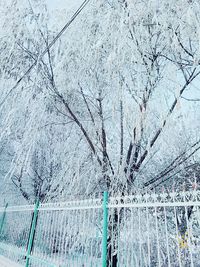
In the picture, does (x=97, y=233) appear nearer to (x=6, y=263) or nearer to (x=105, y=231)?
(x=105, y=231)

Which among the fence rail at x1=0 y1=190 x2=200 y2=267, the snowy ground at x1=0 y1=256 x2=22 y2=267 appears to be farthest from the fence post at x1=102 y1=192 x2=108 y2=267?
the snowy ground at x1=0 y1=256 x2=22 y2=267

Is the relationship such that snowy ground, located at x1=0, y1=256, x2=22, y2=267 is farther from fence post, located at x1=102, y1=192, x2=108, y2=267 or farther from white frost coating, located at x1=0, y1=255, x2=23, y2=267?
fence post, located at x1=102, y1=192, x2=108, y2=267

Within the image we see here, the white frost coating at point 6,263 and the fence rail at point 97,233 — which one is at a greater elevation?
the fence rail at point 97,233

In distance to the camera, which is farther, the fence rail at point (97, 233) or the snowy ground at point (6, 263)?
the snowy ground at point (6, 263)

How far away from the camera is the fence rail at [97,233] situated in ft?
8.96

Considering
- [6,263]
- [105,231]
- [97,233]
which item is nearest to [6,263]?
[6,263]

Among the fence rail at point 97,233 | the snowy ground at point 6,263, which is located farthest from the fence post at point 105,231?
the snowy ground at point 6,263

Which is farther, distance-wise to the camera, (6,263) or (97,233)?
(6,263)

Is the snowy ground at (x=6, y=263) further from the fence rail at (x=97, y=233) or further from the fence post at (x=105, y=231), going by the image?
the fence post at (x=105, y=231)

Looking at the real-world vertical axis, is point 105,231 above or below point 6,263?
above

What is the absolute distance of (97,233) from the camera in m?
3.25

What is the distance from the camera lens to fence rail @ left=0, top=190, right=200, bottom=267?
8.96ft

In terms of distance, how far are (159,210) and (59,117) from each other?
3.09 m

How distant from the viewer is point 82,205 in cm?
340
